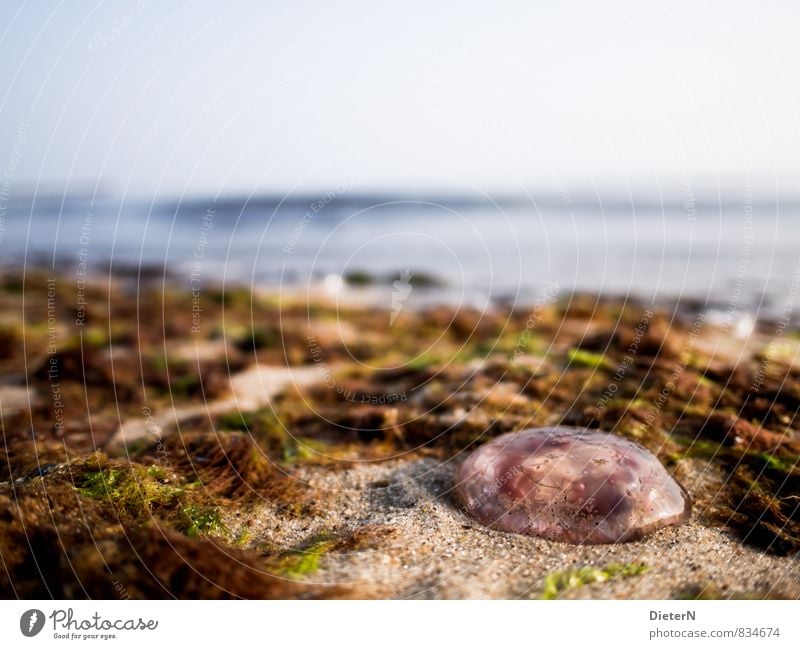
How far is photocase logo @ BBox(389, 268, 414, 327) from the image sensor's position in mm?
9803

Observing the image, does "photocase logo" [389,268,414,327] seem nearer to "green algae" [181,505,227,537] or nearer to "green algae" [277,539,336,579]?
"green algae" [181,505,227,537]

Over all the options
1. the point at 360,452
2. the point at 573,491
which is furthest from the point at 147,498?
the point at 573,491

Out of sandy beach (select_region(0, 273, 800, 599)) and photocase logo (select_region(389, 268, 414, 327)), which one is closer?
sandy beach (select_region(0, 273, 800, 599))

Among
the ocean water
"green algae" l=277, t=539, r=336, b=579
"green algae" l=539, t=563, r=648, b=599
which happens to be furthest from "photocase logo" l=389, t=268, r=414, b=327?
"green algae" l=539, t=563, r=648, b=599

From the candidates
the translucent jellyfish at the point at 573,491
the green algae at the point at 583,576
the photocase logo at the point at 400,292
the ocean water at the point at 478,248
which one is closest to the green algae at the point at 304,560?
the translucent jellyfish at the point at 573,491

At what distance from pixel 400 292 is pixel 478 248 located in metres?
4.85

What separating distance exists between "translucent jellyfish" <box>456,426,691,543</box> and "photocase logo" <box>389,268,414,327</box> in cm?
546

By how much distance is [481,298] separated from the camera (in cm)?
1082

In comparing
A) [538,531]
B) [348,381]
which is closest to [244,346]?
[348,381]
